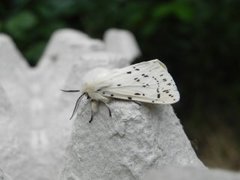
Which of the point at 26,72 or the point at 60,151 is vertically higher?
the point at 60,151

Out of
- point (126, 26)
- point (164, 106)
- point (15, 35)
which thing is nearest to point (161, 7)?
point (126, 26)

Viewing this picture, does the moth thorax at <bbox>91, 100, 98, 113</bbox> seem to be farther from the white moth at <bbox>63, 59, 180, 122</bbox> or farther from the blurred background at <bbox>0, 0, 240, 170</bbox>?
the blurred background at <bbox>0, 0, 240, 170</bbox>

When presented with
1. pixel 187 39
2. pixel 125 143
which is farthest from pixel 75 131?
pixel 187 39

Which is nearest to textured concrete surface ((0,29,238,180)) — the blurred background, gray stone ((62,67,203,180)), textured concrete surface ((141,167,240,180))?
gray stone ((62,67,203,180))

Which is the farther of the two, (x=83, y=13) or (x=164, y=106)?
(x=83, y=13)

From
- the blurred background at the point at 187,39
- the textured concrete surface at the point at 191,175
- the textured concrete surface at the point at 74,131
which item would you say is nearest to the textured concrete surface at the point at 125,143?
the textured concrete surface at the point at 74,131

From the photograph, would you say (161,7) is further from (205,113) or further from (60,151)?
(60,151)

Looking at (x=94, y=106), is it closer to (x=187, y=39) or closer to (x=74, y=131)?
(x=74, y=131)
